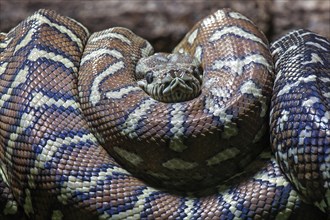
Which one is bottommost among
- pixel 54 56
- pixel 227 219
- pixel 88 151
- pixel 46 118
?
pixel 227 219

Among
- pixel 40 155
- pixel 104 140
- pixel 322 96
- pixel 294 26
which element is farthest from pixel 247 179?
pixel 294 26

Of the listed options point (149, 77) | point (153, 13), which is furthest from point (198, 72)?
point (153, 13)

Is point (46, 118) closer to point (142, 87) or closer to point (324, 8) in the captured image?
point (142, 87)

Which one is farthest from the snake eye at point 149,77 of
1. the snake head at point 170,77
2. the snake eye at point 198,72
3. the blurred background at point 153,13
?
the blurred background at point 153,13

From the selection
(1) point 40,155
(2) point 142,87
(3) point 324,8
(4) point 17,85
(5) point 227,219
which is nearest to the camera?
(5) point 227,219

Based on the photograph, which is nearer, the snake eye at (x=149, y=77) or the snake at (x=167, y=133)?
the snake at (x=167, y=133)

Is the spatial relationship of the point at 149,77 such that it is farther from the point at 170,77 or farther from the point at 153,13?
the point at 153,13

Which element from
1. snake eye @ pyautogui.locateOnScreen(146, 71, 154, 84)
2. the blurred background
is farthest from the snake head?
the blurred background

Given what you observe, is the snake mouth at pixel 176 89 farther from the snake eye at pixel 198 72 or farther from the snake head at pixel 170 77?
the snake eye at pixel 198 72
